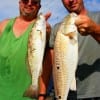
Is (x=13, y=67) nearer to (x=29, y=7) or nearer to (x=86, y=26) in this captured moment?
(x=29, y=7)

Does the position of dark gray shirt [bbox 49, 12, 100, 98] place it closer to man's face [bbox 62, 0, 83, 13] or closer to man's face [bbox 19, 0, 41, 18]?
man's face [bbox 62, 0, 83, 13]

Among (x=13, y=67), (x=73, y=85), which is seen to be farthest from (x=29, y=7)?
(x=73, y=85)

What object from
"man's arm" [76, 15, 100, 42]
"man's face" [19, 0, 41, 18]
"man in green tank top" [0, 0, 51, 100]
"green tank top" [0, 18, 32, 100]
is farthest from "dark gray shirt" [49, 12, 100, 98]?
"man's face" [19, 0, 41, 18]

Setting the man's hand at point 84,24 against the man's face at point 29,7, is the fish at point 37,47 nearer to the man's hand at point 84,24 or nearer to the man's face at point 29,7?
the man's hand at point 84,24

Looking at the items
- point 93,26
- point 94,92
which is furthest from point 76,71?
point 93,26

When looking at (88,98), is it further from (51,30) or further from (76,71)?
(51,30)
